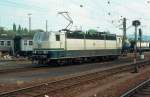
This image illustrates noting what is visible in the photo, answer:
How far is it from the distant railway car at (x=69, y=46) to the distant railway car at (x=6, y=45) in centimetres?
1676

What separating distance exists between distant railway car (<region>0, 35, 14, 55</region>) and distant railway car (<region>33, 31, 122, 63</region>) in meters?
16.8

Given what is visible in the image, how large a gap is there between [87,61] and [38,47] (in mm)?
8109

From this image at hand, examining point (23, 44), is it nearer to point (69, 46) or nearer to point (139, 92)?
point (69, 46)

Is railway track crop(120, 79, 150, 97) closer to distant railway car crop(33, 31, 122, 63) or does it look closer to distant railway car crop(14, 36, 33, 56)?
distant railway car crop(33, 31, 122, 63)

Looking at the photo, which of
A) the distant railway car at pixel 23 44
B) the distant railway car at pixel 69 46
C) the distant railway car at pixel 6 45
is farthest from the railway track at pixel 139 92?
the distant railway car at pixel 6 45

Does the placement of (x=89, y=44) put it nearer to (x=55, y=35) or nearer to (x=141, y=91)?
(x=55, y=35)

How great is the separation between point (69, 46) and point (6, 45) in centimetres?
2261

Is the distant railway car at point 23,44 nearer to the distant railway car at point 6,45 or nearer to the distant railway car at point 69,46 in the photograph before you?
the distant railway car at point 6,45

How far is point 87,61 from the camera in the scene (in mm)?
40188

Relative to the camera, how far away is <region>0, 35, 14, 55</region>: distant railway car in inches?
2127

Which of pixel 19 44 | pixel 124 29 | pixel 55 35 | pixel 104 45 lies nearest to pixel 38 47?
pixel 55 35

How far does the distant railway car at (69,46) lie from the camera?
33000 mm

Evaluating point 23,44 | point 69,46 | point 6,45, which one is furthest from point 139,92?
point 6,45

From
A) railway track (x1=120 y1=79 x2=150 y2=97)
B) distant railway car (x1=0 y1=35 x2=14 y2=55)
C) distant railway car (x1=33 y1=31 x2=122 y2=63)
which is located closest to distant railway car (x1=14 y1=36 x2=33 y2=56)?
distant railway car (x1=0 y1=35 x2=14 y2=55)
